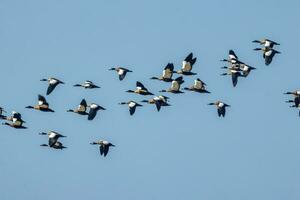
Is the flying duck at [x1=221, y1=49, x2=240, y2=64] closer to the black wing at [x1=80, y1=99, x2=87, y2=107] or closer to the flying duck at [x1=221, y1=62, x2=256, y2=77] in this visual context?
the flying duck at [x1=221, y1=62, x2=256, y2=77]

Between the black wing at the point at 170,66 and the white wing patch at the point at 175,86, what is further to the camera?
the white wing patch at the point at 175,86

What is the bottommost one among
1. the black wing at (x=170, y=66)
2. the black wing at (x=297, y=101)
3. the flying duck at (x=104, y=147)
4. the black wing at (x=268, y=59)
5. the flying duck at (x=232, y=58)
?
the flying duck at (x=104, y=147)

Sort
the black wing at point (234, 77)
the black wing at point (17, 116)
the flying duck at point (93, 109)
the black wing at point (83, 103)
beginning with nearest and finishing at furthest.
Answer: the flying duck at point (93, 109) < the black wing at point (234, 77) < the black wing at point (83, 103) < the black wing at point (17, 116)

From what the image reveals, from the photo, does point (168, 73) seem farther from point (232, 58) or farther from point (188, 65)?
point (232, 58)

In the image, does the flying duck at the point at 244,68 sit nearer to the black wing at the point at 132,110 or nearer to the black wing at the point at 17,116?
the black wing at the point at 132,110

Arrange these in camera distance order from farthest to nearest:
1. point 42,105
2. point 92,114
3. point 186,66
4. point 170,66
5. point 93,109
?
1. point 42,105
2. point 170,66
3. point 186,66
4. point 93,109
5. point 92,114

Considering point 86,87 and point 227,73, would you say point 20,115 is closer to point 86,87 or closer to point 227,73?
point 86,87

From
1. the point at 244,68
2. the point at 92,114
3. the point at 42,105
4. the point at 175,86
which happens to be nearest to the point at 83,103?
the point at 42,105

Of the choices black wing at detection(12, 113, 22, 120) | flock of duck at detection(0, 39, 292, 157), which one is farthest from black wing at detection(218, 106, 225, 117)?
black wing at detection(12, 113, 22, 120)

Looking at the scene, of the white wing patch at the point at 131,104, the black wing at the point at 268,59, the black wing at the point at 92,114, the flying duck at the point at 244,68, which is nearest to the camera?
the black wing at the point at 92,114

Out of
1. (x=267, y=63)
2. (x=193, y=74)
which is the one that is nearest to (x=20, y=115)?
(x=193, y=74)

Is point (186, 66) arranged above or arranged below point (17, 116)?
above

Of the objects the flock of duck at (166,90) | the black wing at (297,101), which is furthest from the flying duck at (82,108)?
the black wing at (297,101)

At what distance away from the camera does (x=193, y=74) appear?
81125 mm
